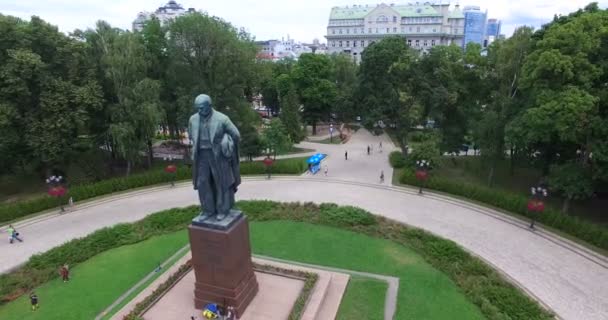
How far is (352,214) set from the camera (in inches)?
707

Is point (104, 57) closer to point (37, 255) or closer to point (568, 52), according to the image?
point (37, 255)

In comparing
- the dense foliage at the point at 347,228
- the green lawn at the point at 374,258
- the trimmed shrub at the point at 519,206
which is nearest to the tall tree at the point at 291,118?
the trimmed shrub at the point at 519,206

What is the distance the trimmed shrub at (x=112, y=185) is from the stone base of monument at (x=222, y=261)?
49.9 ft

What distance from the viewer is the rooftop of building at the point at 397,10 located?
6694 cm

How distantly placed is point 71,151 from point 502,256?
26281mm

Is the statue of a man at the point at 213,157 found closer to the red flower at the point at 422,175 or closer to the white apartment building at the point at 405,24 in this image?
the red flower at the point at 422,175

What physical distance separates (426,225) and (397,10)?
61476mm

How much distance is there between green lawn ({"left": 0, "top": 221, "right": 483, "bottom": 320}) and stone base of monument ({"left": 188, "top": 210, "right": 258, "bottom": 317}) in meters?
3.54

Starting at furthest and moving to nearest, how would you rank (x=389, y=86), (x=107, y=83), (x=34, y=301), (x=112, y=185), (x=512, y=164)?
(x=389, y=86), (x=512, y=164), (x=107, y=83), (x=112, y=185), (x=34, y=301)

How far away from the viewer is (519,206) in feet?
61.4

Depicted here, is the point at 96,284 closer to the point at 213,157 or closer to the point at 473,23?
the point at 213,157

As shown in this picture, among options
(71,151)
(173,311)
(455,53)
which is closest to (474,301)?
(173,311)

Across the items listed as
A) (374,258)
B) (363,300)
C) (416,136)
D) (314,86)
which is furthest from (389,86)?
(363,300)

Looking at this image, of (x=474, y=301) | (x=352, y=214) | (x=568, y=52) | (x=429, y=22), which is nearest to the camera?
(x=474, y=301)
